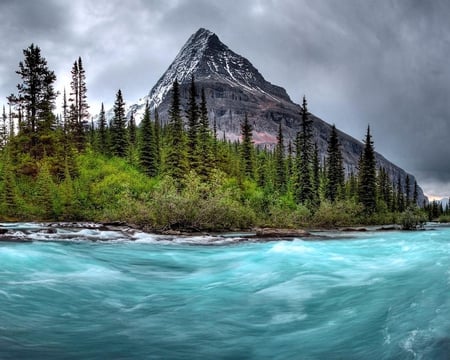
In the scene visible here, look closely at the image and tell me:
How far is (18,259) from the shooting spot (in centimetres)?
1711

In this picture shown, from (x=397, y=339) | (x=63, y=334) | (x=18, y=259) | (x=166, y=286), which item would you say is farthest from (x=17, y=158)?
(x=397, y=339)

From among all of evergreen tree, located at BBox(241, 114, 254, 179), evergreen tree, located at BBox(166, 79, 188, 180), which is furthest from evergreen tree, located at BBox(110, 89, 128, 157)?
evergreen tree, located at BBox(241, 114, 254, 179)

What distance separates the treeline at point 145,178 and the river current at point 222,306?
1954cm

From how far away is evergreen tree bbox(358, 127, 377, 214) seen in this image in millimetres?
69812

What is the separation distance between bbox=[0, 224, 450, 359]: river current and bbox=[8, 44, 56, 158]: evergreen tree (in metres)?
42.4

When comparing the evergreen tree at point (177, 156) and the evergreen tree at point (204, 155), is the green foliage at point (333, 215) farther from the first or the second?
the evergreen tree at point (177, 156)

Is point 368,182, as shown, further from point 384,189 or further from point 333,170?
point 384,189

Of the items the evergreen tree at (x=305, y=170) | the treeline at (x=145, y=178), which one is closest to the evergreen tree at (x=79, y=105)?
the treeline at (x=145, y=178)

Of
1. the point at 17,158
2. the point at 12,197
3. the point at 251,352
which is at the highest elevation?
the point at 17,158

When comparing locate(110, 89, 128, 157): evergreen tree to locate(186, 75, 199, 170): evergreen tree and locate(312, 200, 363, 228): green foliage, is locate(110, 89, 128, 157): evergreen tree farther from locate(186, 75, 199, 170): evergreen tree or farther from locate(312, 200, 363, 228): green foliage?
locate(312, 200, 363, 228): green foliage

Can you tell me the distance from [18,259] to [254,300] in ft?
34.8

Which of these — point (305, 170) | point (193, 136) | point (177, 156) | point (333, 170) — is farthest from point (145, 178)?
point (333, 170)

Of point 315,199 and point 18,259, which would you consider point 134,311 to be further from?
point 315,199

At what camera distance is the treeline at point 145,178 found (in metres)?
40.5
